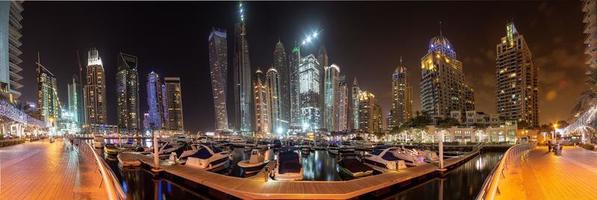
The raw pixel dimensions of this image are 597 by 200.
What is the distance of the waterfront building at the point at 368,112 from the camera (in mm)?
169750

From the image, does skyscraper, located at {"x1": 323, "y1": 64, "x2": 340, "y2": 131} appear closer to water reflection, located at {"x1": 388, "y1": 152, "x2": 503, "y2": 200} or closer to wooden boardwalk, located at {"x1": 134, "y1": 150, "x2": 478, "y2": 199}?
water reflection, located at {"x1": 388, "y1": 152, "x2": 503, "y2": 200}

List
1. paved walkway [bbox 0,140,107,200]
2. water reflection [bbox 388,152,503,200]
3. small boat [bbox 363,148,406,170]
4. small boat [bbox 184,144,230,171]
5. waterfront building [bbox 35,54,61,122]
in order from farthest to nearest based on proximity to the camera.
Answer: waterfront building [bbox 35,54,61,122], small boat [bbox 184,144,230,171], small boat [bbox 363,148,406,170], water reflection [bbox 388,152,503,200], paved walkway [bbox 0,140,107,200]

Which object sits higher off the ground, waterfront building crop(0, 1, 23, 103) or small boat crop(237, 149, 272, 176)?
waterfront building crop(0, 1, 23, 103)

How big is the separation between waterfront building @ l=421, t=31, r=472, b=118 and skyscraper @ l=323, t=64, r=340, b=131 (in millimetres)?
49101

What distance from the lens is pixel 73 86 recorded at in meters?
158

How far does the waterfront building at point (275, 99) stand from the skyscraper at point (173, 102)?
5023 cm

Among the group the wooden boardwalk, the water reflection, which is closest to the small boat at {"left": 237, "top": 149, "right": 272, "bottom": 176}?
the wooden boardwalk

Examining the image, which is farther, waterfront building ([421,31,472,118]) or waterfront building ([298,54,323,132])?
waterfront building ([298,54,323,132])

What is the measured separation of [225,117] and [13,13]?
316 ft

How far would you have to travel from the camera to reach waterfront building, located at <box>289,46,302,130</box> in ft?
549

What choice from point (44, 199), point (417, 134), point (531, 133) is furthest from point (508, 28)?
point (44, 199)

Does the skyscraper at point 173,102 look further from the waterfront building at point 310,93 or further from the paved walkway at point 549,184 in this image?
the paved walkway at point 549,184

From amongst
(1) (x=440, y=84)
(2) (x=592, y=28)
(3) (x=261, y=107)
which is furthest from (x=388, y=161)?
(3) (x=261, y=107)

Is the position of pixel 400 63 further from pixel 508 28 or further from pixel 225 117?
pixel 225 117
